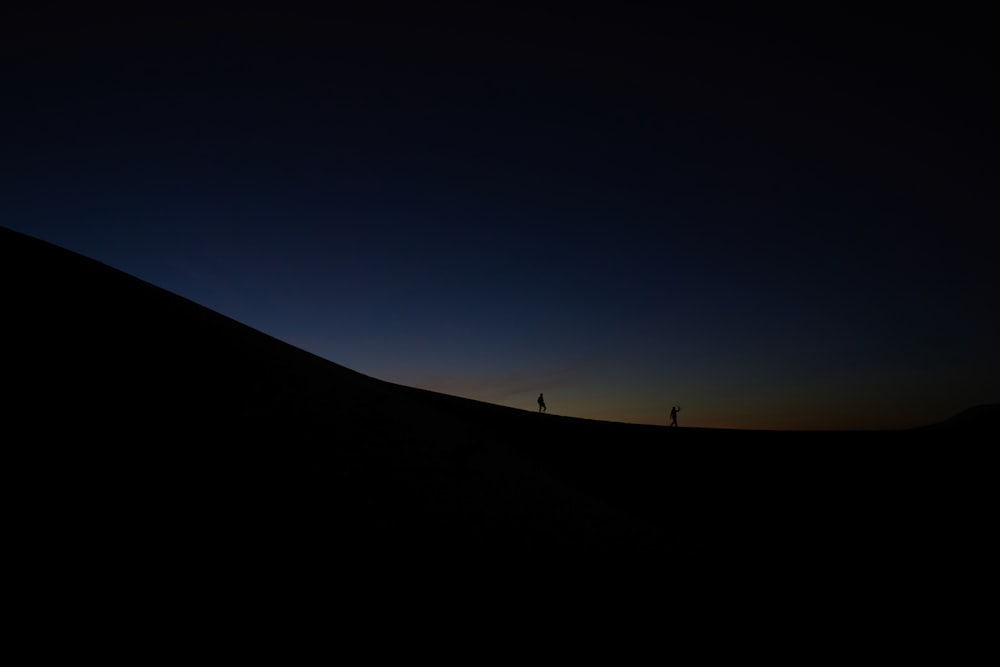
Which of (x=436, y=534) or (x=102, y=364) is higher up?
(x=102, y=364)

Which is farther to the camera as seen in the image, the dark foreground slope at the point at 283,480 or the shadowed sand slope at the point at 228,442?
the shadowed sand slope at the point at 228,442

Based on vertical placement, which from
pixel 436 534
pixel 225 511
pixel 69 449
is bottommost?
pixel 436 534

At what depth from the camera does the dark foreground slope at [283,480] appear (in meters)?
2.36

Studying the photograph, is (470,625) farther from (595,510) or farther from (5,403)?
(5,403)

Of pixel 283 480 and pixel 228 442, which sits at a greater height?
pixel 228 442

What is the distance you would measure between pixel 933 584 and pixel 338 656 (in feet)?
18.3

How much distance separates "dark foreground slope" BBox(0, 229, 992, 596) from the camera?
2359 millimetres

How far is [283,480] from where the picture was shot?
2.93 meters

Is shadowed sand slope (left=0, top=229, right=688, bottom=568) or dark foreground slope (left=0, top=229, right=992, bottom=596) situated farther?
shadowed sand slope (left=0, top=229, right=688, bottom=568)

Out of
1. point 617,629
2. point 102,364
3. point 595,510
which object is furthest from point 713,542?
point 102,364

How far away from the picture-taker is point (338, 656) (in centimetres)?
199

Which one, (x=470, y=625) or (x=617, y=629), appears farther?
(x=617, y=629)

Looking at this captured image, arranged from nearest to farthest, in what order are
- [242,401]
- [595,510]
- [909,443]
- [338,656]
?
1. [338,656]
2. [242,401]
3. [595,510]
4. [909,443]

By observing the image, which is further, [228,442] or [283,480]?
[228,442]
